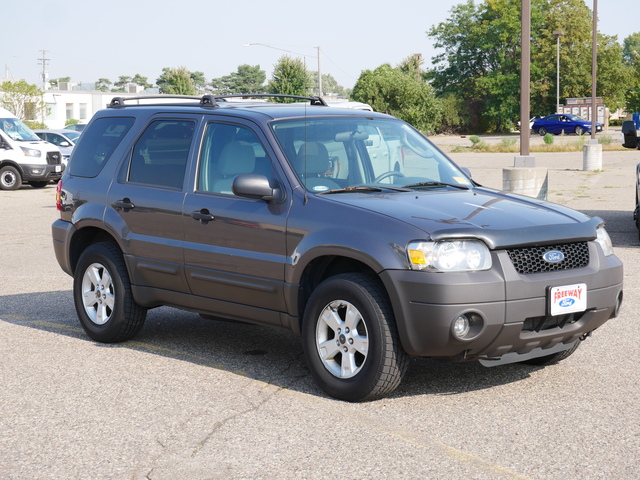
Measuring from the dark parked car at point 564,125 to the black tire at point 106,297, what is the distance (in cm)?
5555

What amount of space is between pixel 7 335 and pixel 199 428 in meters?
3.14

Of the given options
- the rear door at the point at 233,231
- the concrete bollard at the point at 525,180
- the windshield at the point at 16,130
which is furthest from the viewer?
the windshield at the point at 16,130

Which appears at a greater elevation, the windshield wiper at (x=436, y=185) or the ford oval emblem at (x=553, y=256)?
the windshield wiper at (x=436, y=185)

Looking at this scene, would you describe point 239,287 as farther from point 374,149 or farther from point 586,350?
point 586,350

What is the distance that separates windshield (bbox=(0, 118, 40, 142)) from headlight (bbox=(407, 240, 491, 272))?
23.3 metres

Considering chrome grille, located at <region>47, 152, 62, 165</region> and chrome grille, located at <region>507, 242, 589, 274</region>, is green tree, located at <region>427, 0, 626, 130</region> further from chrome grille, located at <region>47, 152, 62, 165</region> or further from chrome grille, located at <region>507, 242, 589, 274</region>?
chrome grille, located at <region>507, 242, 589, 274</region>

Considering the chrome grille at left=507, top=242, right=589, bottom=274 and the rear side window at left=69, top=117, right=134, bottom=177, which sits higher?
the rear side window at left=69, top=117, right=134, bottom=177

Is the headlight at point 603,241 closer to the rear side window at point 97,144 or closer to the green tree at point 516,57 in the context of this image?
the rear side window at point 97,144

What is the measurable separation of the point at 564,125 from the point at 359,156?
57.2 metres

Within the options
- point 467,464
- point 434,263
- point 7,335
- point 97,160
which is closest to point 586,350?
point 434,263

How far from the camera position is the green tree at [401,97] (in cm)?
5656

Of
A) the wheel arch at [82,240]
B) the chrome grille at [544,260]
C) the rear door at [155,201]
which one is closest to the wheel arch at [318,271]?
the chrome grille at [544,260]

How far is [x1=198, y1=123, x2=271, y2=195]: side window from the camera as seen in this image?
623 centimetres

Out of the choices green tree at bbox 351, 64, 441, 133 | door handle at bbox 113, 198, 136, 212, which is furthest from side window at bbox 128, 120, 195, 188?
green tree at bbox 351, 64, 441, 133
